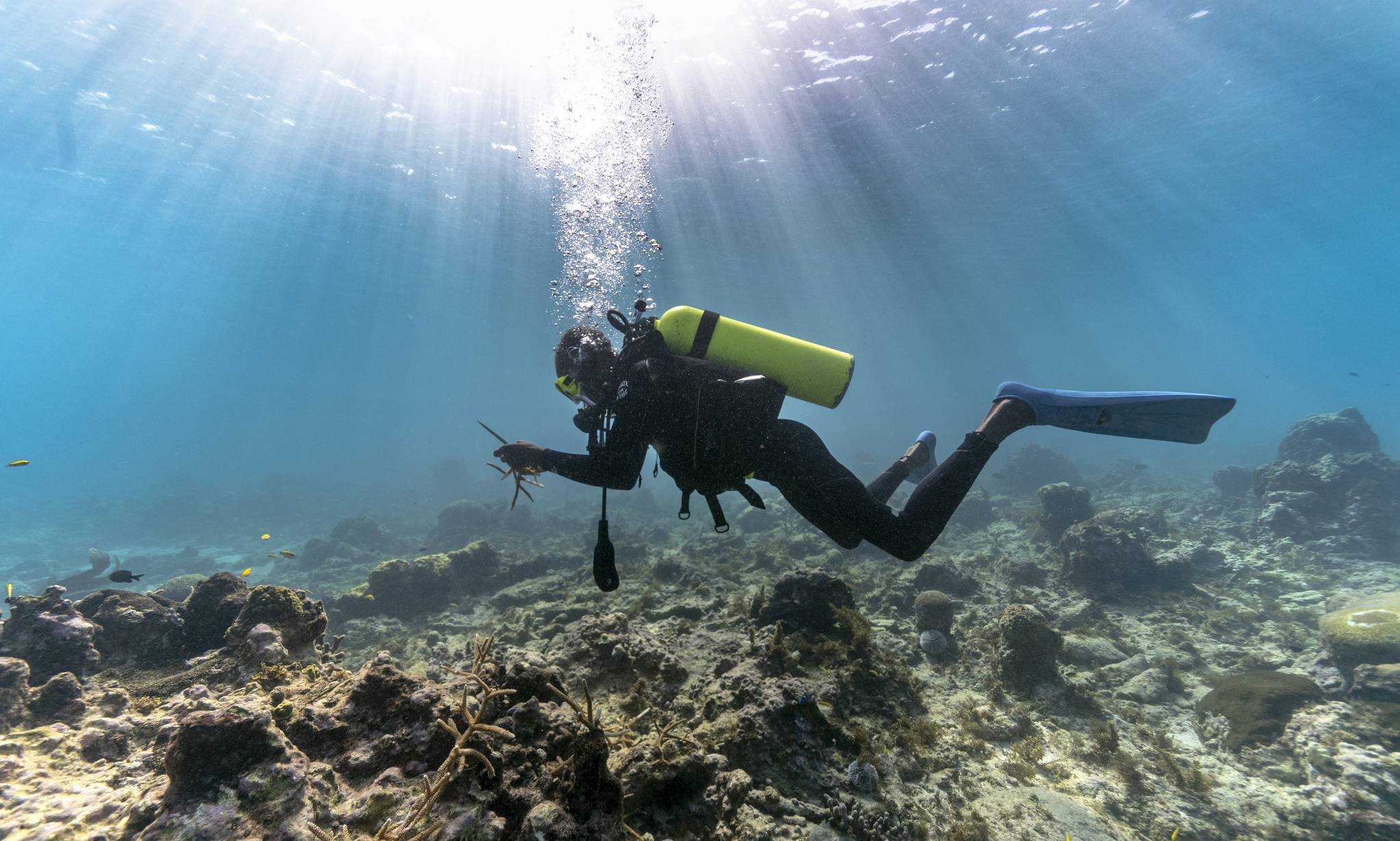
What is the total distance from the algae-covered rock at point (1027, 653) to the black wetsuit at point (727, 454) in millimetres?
3103

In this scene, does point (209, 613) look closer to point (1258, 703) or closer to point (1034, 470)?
point (1258, 703)

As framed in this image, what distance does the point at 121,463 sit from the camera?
3034 inches

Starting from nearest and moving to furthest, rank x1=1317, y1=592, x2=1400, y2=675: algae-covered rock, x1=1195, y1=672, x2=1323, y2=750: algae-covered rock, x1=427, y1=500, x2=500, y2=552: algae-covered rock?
x1=1195, y1=672, x2=1323, y2=750: algae-covered rock < x1=1317, y1=592, x2=1400, y2=675: algae-covered rock < x1=427, y1=500, x2=500, y2=552: algae-covered rock

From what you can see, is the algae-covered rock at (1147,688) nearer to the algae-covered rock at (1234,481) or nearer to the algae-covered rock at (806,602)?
the algae-covered rock at (806,602)

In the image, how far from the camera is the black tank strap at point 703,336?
155 inches

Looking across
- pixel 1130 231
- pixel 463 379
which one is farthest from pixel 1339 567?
pixel 463 379

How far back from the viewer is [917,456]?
17.8ft

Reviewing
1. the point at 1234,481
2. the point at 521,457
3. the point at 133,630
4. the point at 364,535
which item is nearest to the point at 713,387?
the point at 521,457

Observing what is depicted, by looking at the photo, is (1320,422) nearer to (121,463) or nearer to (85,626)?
(85,626)

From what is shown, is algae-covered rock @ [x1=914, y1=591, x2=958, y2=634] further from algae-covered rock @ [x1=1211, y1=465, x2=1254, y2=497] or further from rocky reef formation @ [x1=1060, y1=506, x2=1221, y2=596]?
algae-covered rock @ [x1=1211, y1=465, x2=1254, y2=497]

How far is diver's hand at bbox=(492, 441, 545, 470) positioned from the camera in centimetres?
374

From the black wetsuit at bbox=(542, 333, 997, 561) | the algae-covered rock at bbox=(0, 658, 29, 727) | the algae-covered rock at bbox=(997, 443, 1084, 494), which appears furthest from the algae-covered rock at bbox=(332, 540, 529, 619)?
the algae-covered rock at bbox=(997, 443, 1084, 494)

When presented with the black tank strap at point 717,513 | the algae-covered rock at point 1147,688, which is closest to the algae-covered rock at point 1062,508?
the algae-covered rock at point 1147,688

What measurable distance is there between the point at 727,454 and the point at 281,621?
409 cm
